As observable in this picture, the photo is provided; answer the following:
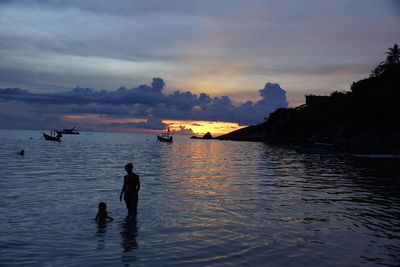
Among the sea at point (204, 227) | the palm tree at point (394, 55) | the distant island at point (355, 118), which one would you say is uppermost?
the palm tree at point (394, 55)

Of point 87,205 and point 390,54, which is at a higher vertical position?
point 390,54

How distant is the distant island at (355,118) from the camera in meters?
82.7

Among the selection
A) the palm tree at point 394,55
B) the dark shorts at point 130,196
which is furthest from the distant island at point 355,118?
the dark shorts at point 130,196

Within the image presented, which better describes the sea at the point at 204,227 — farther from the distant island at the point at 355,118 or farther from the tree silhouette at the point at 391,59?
the tree silhouette at the point at 391,59

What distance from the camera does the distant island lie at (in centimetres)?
8273

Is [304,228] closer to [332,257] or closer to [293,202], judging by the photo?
[332,257]

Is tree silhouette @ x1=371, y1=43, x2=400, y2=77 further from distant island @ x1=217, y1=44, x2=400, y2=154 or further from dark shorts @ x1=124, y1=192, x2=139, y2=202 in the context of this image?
dark shorts @ x1=124, y1=192, x2=139, y2=202

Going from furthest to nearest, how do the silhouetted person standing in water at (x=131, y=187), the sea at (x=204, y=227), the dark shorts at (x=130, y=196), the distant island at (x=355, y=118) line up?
the distant island at (x=355, y=118) < the dark shorts at (x=130, y=196) < the silhouetted person standing in water at (x=131, y=187) < the sea at (x=204, y=227)

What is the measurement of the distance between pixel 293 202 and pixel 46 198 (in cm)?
1262

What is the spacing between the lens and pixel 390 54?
116000 millimetres

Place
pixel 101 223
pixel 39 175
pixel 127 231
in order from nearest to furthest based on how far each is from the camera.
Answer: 1. pixel 127 231
2. pixel 101 223
3. pixel 39 175

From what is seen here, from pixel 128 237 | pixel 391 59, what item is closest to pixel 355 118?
pixel 391 59

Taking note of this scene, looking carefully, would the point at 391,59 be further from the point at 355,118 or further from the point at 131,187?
the point at 131,187

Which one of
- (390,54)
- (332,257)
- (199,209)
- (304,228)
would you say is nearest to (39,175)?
(199,209)
